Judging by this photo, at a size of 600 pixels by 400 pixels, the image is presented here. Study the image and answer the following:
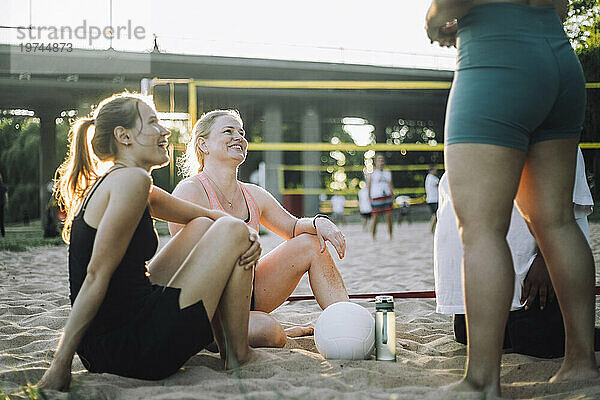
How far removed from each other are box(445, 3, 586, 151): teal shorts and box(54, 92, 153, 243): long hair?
0.89 metres

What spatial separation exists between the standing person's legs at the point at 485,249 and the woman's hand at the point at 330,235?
884mm

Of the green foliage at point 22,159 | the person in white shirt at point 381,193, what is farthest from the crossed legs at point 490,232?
the person in white shirt at point 381,193

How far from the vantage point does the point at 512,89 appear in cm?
154

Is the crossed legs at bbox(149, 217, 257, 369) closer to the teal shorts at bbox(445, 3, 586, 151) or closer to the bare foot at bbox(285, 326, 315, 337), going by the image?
the bare foot at bbox(285, 326, 315, 337)

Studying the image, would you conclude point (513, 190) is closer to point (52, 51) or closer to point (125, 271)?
point (125, 271)

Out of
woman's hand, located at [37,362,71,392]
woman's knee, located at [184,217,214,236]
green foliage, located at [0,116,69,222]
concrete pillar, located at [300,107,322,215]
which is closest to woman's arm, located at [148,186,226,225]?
woman's knee, located at [184,217,214,236]

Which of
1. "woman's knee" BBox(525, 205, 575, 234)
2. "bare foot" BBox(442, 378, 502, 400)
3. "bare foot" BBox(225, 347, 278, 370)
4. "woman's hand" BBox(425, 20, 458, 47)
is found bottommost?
"bare foot" BBox(225, 347, 278, 370)

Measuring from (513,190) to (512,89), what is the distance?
9.1 inches

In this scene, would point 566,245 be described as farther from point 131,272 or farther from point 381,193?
point 381,193

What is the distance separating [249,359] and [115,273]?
0.49 metres

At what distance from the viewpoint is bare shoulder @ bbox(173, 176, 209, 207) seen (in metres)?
2.43

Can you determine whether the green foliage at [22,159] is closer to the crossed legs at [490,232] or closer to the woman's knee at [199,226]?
the woman's knee at [199,226]

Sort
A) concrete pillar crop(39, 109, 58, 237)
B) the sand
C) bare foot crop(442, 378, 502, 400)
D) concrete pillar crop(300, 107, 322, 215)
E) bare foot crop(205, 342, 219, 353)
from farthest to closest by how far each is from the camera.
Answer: concrete pillar crop(300, 107, 322, 215)
concrete pillar crop(39, 109, 58, 237)
bare foot crop(205, 342, 219, 353)
the sand
bare foot crop(442, 378, 502, 400)

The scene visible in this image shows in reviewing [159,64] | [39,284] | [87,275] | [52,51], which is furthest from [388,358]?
[159,64]
